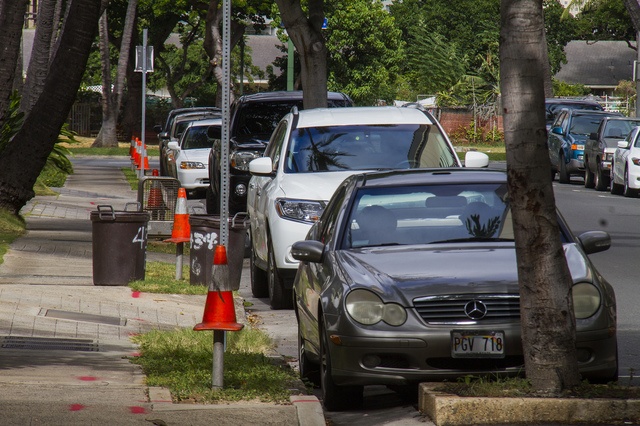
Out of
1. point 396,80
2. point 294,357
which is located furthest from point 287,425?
point 396,80

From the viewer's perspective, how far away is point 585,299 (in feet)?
24.4

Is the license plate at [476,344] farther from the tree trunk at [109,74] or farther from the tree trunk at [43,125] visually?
the tree trunk at [109,74]

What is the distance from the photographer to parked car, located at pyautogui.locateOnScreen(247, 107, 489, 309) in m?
12.1

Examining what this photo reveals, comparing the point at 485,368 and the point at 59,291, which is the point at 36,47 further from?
the point at 485,368

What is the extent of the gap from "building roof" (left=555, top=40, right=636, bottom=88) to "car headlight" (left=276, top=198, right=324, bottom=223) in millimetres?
96664

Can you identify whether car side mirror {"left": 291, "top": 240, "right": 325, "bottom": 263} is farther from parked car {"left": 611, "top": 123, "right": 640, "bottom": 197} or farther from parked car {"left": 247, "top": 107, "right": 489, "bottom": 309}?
parked car {"left": 611, "top": 123, "right": 640, "bottom": 197}

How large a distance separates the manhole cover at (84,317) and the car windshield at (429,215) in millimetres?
3165

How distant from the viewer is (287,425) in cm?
675

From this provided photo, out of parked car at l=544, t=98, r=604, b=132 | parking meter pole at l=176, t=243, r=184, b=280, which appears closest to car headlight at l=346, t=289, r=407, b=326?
parking meter pole at l=176, t=243, r=184, b=280

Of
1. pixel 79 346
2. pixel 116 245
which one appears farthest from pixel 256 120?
pixel 79 346

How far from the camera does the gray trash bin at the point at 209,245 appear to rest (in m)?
13.2

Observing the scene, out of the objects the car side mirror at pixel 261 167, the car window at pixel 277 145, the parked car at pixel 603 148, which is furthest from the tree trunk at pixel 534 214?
the parked car at pixel 603 148

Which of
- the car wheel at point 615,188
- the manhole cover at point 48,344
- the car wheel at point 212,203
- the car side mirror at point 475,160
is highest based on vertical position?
the car side mirror at point 475,160

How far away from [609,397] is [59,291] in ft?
22.7
